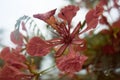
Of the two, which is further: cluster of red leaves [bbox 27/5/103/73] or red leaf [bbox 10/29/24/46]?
red leaf [bbox 10/29/24/46]

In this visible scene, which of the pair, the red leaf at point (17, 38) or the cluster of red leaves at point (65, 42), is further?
the red leaf at point (17, 38)

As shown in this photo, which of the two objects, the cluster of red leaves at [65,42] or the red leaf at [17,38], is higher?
the red leaf at [17,38]

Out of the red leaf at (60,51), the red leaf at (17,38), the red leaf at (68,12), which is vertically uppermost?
the red leaf at (17,38)

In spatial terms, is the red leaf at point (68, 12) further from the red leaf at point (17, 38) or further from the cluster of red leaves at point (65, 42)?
the red leaf at point (17, 38)

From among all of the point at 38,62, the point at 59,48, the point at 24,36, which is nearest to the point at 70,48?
the point at 59,48

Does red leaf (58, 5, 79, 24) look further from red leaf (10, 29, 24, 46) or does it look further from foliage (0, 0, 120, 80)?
red leaf (10, 29, 24, 46)

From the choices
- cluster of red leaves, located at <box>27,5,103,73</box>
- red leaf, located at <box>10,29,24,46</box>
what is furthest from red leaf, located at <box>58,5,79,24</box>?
red leaf, located at <box>10,29,24,46</box>

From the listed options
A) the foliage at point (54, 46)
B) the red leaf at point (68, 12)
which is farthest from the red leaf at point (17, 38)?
the red leaf at point (68, 12)

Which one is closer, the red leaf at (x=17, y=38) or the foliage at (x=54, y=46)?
the foliage at (x=54, y=46)

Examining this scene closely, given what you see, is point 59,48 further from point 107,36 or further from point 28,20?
point 107,36

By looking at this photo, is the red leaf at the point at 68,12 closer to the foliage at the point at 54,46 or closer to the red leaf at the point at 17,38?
the foliage at the point at 54,46

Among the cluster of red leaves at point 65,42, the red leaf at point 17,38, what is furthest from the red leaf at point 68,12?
the red leaf at point 17,38

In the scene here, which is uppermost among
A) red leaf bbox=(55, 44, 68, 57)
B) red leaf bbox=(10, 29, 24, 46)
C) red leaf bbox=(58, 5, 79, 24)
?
red leaf bbox=(10, 29, 24, 46)
